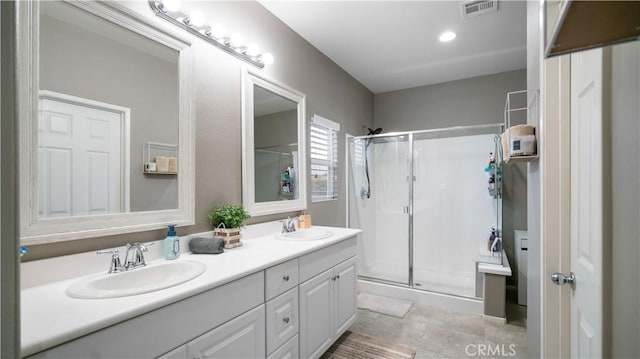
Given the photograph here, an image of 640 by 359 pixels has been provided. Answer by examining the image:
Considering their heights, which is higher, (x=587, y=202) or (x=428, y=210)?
(x=587, y=202)

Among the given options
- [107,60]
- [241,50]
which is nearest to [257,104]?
[241,50]

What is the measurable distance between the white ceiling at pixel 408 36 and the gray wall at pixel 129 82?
3.76 feet

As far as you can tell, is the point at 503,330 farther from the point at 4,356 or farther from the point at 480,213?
the point at 4,356

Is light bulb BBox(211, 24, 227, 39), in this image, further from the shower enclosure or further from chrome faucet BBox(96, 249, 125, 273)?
the shower enclosure

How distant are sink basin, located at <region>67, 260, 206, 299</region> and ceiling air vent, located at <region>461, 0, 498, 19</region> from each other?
2520 millimetres

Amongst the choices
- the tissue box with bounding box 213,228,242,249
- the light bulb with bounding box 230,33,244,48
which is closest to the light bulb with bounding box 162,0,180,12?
the light bulb with bounding box 230,33,244,48

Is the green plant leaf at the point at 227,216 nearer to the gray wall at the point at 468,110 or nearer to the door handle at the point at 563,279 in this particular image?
the door handle at the point at 563,279

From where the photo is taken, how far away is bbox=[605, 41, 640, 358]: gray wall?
654 millimetres

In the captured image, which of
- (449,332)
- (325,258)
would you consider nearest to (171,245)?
(325,258)

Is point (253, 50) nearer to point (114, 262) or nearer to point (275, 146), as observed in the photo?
point (275, 146)

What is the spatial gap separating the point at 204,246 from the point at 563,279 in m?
1.68

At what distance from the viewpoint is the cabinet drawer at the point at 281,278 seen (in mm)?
1373

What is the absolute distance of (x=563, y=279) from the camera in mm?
1166

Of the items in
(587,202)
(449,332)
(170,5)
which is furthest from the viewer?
(449,332)
